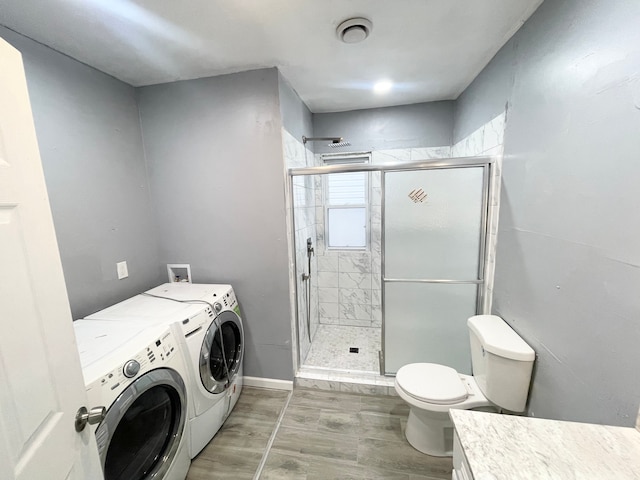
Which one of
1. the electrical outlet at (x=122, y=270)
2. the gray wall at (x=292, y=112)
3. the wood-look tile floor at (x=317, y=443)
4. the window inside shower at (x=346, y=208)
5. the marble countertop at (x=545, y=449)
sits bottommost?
the wood-look tile floor at (x=317, y=443)

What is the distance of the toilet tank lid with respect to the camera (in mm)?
1267

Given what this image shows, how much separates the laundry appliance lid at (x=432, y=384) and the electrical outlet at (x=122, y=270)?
2.04 metres

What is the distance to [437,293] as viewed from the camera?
1.95 meters

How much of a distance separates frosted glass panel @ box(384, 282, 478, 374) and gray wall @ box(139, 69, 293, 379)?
858mm

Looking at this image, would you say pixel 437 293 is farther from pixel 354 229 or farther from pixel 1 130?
pixel 1 130

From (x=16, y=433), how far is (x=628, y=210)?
1.77 metres

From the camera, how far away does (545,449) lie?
0.73 meters

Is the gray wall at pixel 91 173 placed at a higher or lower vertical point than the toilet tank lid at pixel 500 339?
higher

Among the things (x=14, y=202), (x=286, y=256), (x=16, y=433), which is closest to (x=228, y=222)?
(x=286, y=256)

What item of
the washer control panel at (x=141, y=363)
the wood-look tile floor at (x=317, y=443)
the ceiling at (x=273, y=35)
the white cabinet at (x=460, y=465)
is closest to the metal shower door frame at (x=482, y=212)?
the ceiling at (x=273, y=35)

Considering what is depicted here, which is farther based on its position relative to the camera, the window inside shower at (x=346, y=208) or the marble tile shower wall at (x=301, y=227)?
the window inside shower at (x=346, y=208)

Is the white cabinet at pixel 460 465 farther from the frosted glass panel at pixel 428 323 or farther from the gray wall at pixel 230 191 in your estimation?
the gray wall at pixel 230 191

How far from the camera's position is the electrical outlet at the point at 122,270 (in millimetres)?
1792

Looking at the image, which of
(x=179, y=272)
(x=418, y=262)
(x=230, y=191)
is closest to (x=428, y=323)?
(x=418, y=262)
